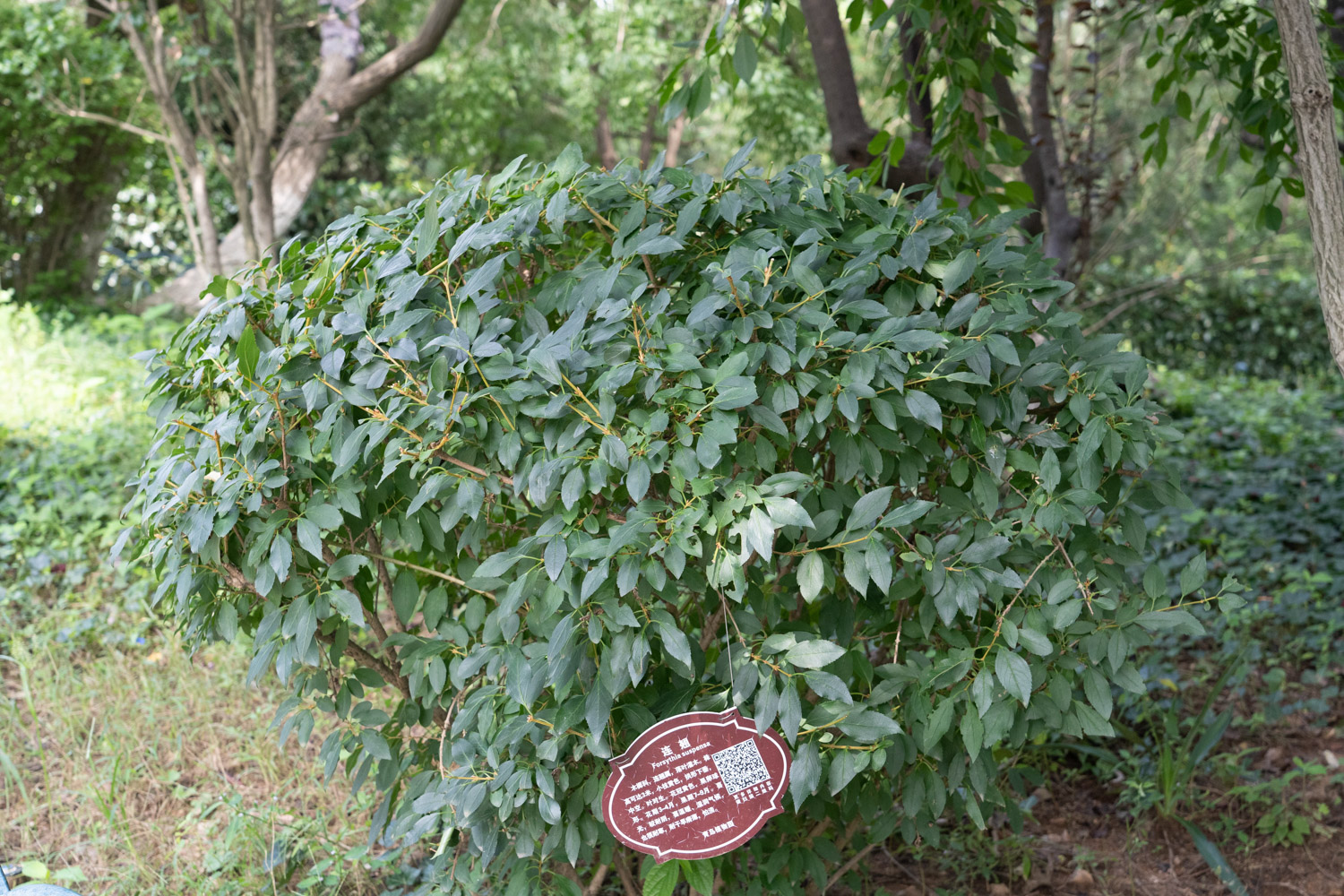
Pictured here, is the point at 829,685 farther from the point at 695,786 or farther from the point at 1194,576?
the point at 1194,576

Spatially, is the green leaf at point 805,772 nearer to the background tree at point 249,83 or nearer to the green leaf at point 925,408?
the green leaf at point 925,408

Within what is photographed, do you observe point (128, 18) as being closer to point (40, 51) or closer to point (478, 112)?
point (40, 51)

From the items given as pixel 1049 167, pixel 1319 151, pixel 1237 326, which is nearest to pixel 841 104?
pixel 1049 167

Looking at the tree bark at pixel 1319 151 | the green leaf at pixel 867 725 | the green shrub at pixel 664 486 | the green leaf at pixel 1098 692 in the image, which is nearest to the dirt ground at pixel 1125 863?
the green shrub at pixel 664 486

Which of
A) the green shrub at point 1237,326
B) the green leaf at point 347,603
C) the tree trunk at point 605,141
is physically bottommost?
the green shrub at point 1237,326

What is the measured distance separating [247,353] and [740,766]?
3.44 feet

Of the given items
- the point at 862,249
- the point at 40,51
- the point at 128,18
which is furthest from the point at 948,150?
the point at 40,51

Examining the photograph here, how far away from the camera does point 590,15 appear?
31.7 feet

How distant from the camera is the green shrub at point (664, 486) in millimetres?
1440

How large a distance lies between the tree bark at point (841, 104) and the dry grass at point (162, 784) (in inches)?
109

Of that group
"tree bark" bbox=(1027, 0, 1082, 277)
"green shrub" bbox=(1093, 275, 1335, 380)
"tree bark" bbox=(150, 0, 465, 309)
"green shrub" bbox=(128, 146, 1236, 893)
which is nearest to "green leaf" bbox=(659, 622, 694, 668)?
"green shrub" bbox=(128, 146, 1236, 893)

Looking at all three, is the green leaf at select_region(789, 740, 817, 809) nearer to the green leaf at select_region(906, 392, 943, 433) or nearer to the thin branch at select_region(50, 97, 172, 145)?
the green leaf at select_region(906, 392, 943, 433)

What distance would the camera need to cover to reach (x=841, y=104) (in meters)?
3.62

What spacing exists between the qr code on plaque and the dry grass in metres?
1.16
